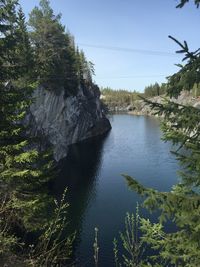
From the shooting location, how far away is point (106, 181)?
4603cm

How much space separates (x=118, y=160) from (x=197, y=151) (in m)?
54.1

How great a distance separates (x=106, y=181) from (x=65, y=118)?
3047 centimetres

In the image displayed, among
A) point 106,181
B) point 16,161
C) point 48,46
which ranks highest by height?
point 48,46

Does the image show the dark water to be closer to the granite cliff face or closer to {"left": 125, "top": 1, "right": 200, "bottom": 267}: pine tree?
the granite cliff face

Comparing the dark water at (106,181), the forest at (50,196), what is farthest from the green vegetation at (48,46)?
the forest at (50,196)

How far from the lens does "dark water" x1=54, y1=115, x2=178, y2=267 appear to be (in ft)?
94.4

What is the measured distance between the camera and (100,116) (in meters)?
107

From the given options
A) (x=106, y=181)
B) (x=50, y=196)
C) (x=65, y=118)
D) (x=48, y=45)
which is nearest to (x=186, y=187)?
(x=50, y=196)

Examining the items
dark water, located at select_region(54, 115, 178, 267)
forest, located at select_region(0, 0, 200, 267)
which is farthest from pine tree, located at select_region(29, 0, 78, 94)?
forest, located at select_region(0, 0, 200, 267)

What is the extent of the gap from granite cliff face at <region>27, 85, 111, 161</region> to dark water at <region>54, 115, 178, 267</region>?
3.40m

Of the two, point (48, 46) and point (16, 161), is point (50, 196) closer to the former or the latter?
point (16, 161)

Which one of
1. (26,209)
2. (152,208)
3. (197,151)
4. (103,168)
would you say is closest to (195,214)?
(152,208)

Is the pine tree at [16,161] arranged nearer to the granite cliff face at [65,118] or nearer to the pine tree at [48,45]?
the granite cliff face at [65,118]

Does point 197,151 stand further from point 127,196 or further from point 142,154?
point 142,154
